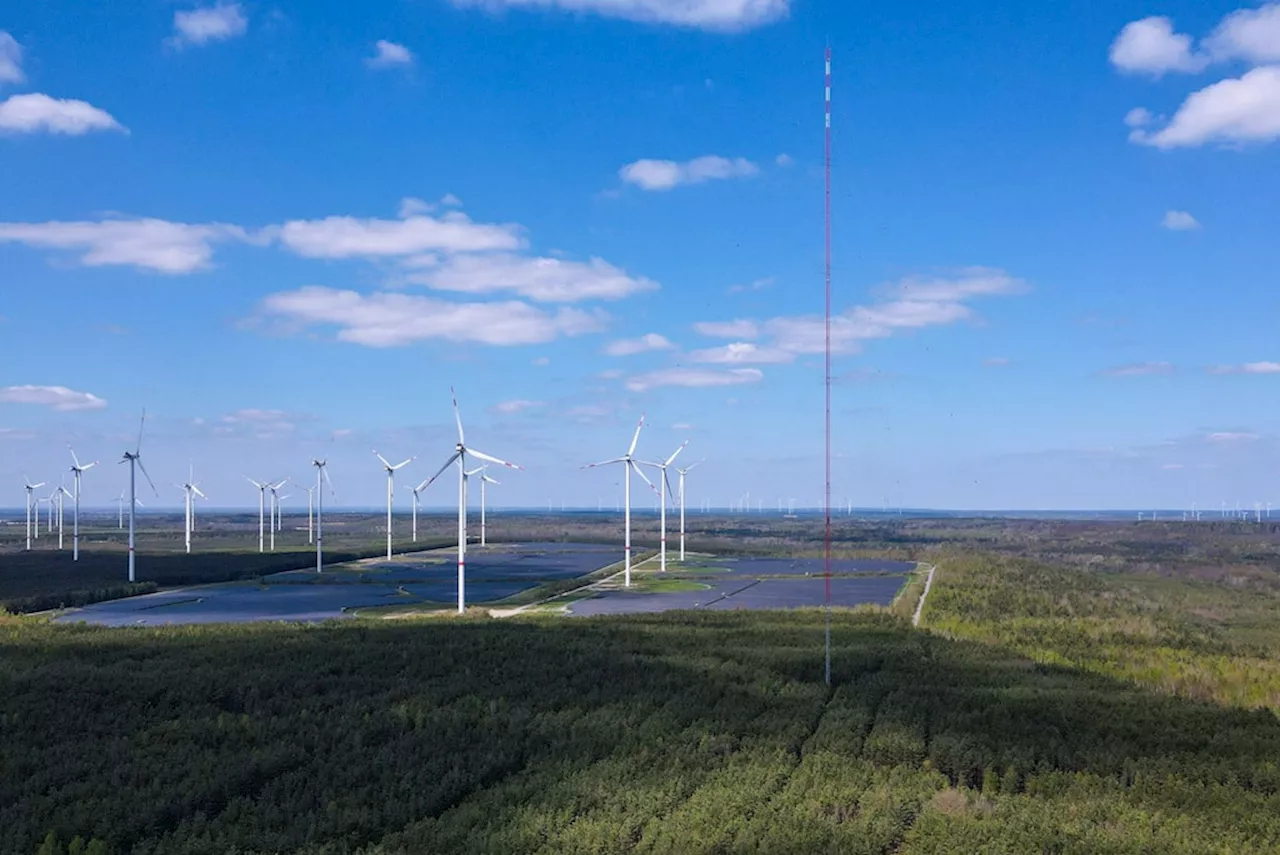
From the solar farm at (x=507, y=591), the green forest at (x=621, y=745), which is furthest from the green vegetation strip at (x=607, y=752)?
the solar farm at (x=507, y=591)

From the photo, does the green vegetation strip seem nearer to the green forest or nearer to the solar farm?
Answer: the green forest

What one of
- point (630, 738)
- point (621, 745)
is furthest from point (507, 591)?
point (621, 745)

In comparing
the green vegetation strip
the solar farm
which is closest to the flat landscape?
the green vegetation strip

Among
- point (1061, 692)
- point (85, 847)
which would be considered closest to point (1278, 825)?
point (1061, 692)

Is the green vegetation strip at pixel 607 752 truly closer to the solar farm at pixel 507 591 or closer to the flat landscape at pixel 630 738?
the flat landscape at pixel 630 738

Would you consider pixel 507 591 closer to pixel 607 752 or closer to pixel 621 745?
pixel 621 745
